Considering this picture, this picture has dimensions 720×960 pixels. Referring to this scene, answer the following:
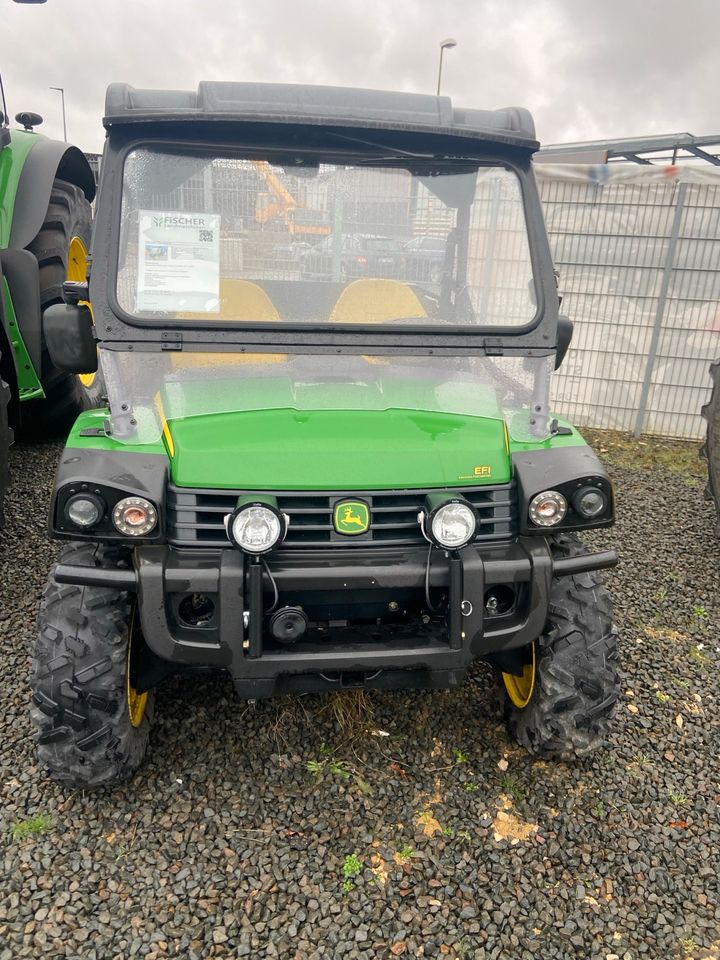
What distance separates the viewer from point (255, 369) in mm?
2656

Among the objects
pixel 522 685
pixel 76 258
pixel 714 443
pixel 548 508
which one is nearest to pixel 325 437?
pixel 548 508

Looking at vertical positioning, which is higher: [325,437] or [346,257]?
[346,257]

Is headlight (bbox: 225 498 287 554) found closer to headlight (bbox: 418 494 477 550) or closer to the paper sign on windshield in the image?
headlight (bbox: 418 494 477 550)

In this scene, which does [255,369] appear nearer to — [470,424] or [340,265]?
[340,265]

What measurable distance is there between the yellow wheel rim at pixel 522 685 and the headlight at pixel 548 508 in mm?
543

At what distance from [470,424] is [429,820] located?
1.38m

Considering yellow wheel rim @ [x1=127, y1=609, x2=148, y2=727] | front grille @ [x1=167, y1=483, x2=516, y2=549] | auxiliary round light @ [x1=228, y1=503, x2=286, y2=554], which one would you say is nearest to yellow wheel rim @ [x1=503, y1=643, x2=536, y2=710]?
front grille @ [x1=167, y1=483, x2=516, y2=549]

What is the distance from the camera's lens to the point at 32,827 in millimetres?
2436

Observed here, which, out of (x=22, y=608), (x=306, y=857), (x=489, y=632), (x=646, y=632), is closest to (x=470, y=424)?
(x=489, y=632)

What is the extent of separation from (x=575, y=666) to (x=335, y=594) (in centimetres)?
92

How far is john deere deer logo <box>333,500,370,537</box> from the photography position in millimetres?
2307

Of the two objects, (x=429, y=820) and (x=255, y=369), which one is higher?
(x=255, y=369)

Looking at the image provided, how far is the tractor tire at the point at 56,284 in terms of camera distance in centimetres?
522

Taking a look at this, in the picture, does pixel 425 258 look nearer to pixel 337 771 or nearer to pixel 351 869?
pixel 337 771
